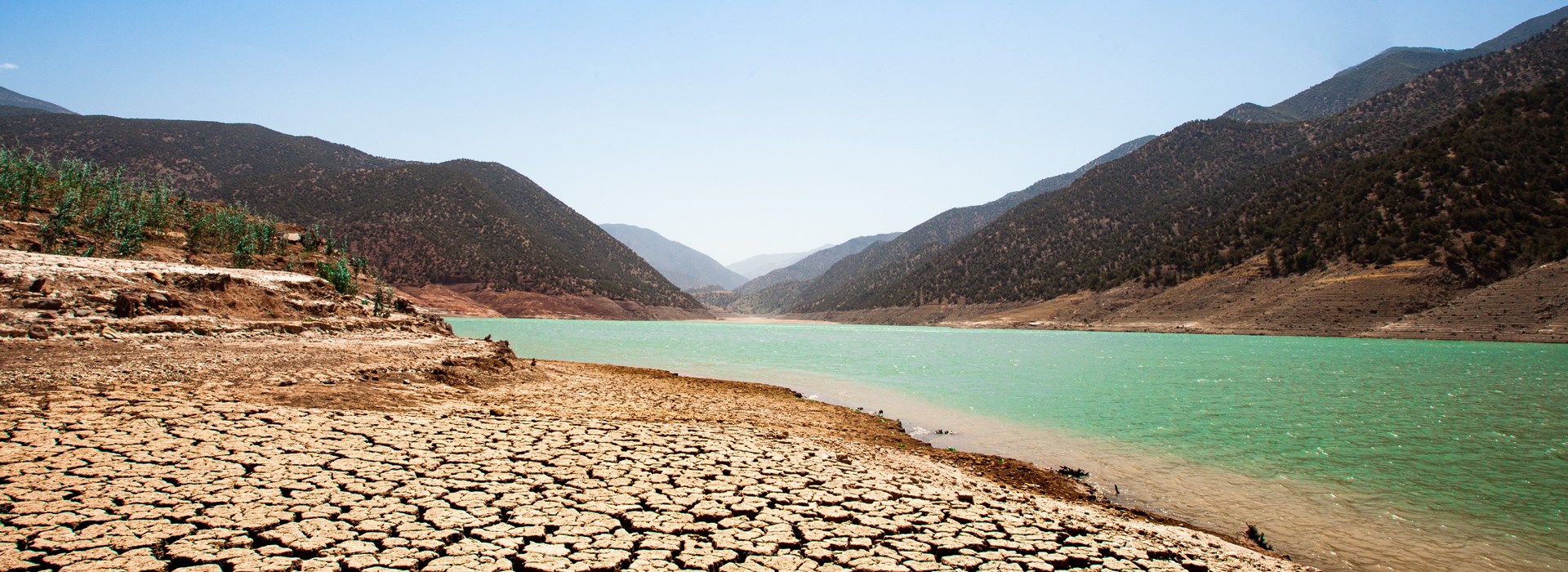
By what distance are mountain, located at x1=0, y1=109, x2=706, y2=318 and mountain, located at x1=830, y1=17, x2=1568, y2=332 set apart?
61857 millimetres

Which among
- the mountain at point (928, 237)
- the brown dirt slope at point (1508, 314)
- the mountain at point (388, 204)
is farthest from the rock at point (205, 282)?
the mountain at point (928, 237)

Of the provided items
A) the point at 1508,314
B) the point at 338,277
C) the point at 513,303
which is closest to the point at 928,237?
the point at 513,303

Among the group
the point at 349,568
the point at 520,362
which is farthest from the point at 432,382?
the point at 349,568

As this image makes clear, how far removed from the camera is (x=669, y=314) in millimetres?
117312

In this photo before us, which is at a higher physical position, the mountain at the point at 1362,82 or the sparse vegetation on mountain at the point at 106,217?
the mountain at the point at 1362,82

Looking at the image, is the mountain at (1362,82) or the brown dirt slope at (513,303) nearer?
the brown dirt slope at (513,303)

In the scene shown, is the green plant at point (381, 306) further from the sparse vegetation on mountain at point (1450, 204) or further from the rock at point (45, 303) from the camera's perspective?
the sparse vegetation on mountain at point (1450, 204)

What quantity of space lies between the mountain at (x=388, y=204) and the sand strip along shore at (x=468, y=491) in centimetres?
7846

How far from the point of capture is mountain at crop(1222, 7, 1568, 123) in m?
147

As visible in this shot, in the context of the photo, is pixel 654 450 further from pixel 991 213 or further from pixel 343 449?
pixel 991 213

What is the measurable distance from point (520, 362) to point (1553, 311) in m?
58.0

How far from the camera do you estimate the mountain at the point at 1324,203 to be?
48094mm

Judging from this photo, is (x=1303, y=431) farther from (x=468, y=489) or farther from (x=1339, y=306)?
(x=1339, y=306)

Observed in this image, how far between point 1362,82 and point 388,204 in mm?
218901
